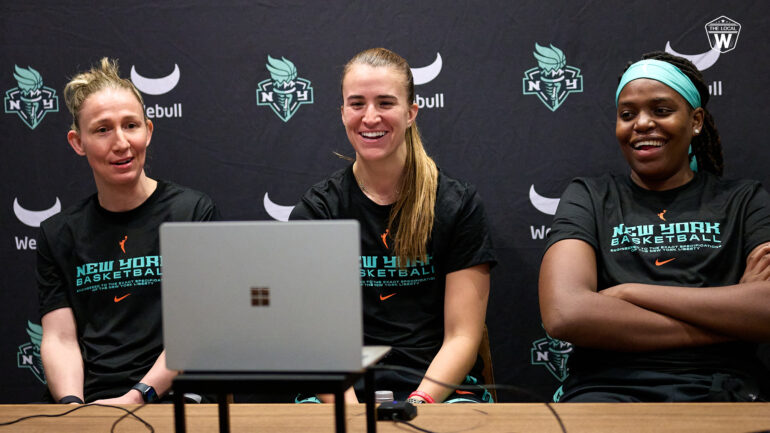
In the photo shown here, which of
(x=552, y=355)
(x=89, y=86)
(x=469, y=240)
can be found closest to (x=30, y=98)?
(x=89, y=86)

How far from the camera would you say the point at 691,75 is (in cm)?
230

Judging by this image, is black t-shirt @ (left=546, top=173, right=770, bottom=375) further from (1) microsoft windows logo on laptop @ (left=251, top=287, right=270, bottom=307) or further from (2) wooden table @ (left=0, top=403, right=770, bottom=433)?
(1) microsoft windows logo on laptop @ (left=251, top=287, right=270, bottom=307)

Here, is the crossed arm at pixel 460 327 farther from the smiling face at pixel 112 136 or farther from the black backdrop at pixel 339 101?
the smiling face at pixel 112 136

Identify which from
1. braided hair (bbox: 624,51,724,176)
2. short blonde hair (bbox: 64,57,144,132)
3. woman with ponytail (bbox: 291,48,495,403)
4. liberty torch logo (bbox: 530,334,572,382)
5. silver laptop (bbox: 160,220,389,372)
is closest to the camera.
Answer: silver laptop (bbox: 160,220,389,372)

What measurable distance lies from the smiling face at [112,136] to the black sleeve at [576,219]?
1.36 m

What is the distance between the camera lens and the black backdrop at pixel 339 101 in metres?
2.56

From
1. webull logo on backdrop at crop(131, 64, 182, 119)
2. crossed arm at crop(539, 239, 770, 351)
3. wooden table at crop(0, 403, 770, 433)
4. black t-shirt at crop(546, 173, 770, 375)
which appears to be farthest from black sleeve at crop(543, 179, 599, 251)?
webull logo on backdrop at crop(131, 64, 182, 119)

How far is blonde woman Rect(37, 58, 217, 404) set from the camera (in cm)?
221

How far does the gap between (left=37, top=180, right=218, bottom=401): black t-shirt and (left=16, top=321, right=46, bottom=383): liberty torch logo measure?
0.58 meters

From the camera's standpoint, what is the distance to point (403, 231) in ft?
7.23

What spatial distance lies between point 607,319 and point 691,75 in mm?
919

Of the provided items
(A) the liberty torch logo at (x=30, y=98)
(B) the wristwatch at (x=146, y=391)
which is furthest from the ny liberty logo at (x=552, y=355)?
(A) the liberty torch logo at (x=30, y=98)

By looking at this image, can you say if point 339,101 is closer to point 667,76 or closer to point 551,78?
point 551,78

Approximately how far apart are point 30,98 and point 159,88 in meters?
0.52
